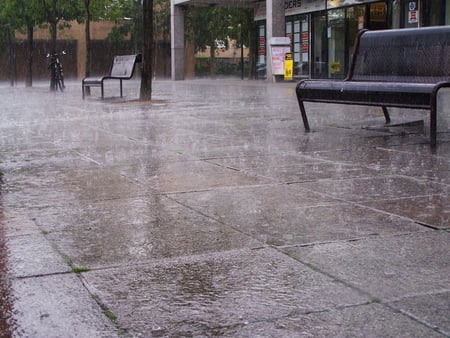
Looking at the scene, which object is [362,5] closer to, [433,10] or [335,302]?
[433,10]

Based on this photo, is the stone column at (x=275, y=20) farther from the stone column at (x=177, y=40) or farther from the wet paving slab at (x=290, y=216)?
the wet paving slab at (x=290, y=216)

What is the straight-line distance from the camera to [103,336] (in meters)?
2.52

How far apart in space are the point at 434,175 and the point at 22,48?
5410 cm

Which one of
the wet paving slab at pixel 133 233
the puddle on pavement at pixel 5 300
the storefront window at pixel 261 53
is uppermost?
the storefront window at pixel 261 53

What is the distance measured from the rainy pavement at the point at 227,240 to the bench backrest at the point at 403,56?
1.30m

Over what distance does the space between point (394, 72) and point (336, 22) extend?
2273 centimetres

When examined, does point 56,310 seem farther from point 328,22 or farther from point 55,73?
point 328,22

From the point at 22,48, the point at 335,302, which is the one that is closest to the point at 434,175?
the point at 335,302

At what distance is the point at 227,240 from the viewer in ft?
12.6

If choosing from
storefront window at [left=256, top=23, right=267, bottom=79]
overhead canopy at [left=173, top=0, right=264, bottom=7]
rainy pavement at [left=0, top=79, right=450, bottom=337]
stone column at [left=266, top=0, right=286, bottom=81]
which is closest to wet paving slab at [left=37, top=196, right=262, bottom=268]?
rainy pavement at [left=0, top=79, right=450, bottom=337]

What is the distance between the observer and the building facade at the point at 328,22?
26.4m

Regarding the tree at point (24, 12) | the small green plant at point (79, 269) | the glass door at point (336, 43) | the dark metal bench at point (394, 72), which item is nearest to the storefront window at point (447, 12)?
the glass door at point (336, 43)

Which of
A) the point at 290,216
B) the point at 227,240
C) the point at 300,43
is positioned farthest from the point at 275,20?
the point at 227,240

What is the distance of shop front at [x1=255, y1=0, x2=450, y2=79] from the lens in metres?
26.1
